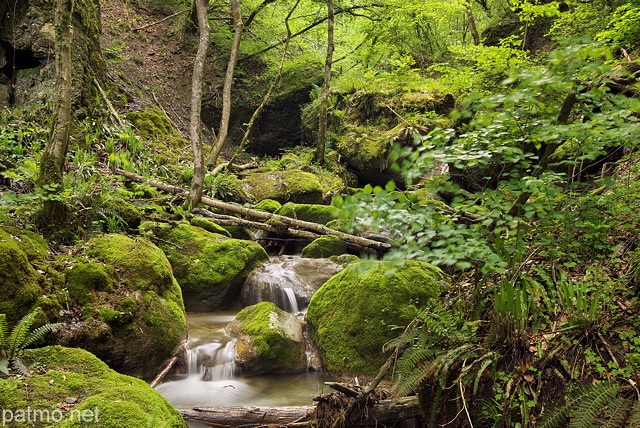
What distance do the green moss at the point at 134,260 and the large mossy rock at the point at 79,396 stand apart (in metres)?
1.68

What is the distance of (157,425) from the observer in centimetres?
259

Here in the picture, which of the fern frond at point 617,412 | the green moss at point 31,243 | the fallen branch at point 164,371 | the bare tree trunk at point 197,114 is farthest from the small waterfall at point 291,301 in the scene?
the fern frond at point 617,412

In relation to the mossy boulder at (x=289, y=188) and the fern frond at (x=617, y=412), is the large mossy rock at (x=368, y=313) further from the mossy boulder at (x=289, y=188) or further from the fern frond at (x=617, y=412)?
the mossy boulder at (x=289, y=188)

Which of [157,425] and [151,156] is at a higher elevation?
[151,156]

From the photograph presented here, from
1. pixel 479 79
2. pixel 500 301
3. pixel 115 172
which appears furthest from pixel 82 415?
pixel 479 79

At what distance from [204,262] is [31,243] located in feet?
9.86

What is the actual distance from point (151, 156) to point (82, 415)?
9143 mm

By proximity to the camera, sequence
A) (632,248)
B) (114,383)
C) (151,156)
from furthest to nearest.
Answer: (151,156) → (632,248) → (114,383)

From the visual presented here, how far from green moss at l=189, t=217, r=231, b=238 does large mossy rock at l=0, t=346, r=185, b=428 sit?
5.20 metres

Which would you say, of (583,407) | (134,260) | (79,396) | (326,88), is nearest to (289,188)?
(326,88)

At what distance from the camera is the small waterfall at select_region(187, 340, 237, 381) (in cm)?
516

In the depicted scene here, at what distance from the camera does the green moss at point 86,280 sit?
423 centimetres

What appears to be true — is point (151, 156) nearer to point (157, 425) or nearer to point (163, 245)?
point (163, 245)

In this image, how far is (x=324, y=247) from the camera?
8.59m
